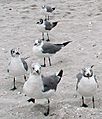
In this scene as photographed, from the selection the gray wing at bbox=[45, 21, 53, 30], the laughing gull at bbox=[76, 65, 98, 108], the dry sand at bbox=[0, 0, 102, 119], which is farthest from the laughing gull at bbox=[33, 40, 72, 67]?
the laughing gull at bbox=[76, 65, 98, 108]

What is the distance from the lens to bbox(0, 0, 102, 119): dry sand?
229 inches

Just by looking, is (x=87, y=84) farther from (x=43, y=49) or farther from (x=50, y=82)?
(x=43, y=49)

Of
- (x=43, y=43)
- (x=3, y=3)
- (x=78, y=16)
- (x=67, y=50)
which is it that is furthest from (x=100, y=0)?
(x=43, y=43)

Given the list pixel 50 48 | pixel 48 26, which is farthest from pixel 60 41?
pixel 50 48

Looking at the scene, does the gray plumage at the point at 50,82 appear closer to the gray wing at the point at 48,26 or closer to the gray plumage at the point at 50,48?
the gray plumage at the point at 50,48

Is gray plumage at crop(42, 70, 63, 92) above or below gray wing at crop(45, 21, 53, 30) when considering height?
above

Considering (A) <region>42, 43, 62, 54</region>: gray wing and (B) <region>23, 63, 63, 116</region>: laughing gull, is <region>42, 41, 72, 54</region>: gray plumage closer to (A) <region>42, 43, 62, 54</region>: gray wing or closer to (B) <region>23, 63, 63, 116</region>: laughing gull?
(A) <region>42, 43, 62, 54</region>: gray wing

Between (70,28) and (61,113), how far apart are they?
585 centimetres

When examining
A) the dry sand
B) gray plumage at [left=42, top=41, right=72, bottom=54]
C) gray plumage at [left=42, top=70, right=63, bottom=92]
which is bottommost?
the dry sand

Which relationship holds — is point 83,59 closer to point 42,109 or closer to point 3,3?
point 42,109

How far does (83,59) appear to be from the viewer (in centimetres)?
A: 846

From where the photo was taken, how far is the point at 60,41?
10.0 m

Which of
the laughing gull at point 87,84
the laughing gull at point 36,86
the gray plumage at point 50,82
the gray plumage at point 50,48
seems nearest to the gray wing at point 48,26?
the gray plumage at point 50,48

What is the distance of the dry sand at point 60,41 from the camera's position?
581 cm
